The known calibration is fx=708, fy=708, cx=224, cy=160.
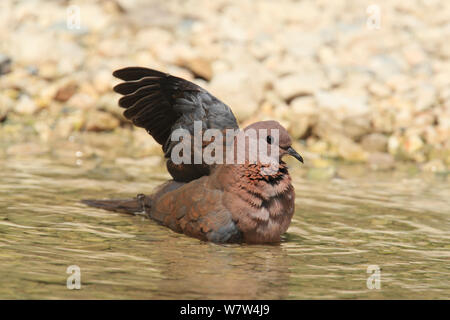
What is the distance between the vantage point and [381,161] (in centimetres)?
1085

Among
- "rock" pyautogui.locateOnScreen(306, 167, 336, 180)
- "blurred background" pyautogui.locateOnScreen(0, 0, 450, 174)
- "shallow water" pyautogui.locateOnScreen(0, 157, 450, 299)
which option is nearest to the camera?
"shallow water" pyautogui.locateOnScreen(0, 157, 450, 299)

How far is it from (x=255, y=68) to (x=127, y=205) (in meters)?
6.28

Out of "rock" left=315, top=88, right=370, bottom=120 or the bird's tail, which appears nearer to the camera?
the bird's tail

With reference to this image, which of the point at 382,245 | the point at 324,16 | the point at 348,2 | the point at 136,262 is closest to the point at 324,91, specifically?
the point at 324,16

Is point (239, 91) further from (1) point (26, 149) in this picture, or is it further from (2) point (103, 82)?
(1) point (26, 149)

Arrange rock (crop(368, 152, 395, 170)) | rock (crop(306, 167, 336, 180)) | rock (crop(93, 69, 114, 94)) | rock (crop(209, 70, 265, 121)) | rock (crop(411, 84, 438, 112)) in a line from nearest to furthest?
rock (crop(306, 167, 336, 180))
rock (crop(368, 152, 395, 170))
rock (crop(209, 70, 265, 121))
rock (crop(411, 84, 438, 112))
rock (crop(93, 69, 114, 94))

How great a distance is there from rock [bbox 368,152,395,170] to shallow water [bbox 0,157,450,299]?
2017 mm

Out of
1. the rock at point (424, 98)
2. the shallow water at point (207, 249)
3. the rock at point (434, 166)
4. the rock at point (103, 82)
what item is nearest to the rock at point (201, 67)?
the rock at point (103, 82)

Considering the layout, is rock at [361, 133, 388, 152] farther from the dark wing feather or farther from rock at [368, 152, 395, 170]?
the dark wing feather

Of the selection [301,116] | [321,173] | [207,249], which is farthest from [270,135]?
[301,116]

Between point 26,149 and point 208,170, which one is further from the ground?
point 26,149

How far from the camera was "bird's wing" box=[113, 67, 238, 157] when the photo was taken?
20.3 ft

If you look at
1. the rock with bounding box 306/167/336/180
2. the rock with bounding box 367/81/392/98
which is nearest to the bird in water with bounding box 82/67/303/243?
the rock with bounding box 306/167/336/180

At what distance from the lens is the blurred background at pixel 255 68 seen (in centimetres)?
1119
